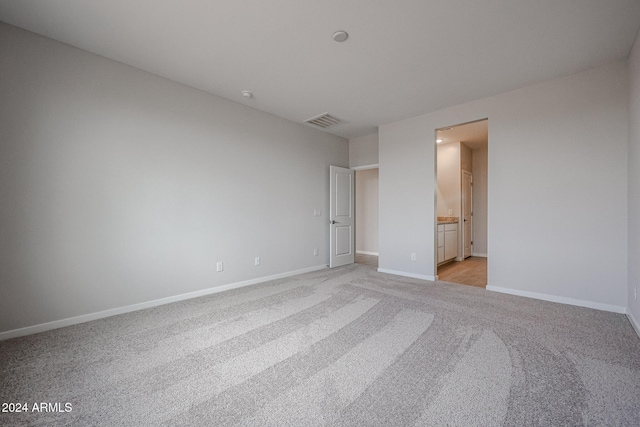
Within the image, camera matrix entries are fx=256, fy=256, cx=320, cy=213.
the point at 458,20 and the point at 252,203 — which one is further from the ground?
the point at 458,20

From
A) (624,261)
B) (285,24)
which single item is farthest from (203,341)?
(624,261)

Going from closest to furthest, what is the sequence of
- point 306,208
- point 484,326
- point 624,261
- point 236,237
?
1. point 484,326
2. point 624,261
3. point 236,237
4. point 306,208

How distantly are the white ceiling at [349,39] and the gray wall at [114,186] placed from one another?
33 centimetres

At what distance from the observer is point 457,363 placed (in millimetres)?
1837

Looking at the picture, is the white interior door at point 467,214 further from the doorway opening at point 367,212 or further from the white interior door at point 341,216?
the white interior door at point 341,216

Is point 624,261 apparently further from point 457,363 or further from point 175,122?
point 175,122

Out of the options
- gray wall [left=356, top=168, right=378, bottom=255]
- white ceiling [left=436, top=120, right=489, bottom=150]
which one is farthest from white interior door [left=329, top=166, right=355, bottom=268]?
white ceiling [left=436, top=120, right=489, bottom=150]

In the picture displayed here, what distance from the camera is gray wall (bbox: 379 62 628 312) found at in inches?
111

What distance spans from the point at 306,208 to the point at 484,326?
10.7 feet

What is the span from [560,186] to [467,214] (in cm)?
341

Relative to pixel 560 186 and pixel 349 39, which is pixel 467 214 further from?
pixel 349 39

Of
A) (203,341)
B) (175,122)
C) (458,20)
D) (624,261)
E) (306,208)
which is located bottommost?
(203,341)

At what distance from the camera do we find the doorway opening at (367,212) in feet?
23.3

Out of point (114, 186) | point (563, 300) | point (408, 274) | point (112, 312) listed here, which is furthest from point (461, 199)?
point (112, 312)
